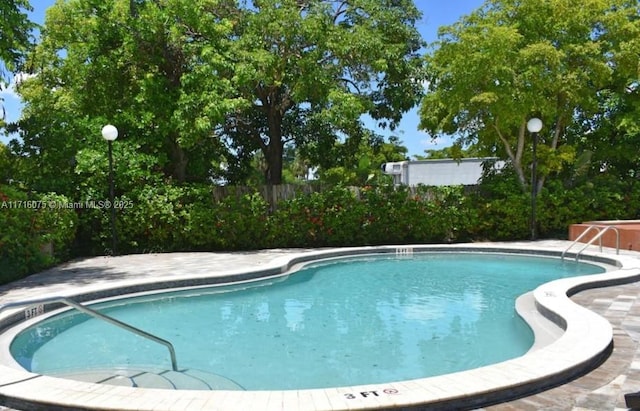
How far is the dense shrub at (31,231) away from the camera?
9.96 metres

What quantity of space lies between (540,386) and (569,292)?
4145 mm

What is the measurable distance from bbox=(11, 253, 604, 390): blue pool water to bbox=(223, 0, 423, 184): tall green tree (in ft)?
20.6

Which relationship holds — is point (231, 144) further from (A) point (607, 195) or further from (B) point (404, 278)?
(A) point (607, 195)

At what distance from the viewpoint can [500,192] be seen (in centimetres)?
1631

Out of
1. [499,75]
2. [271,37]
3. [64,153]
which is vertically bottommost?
[64,153]

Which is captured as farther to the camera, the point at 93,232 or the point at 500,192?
the point at 500,192

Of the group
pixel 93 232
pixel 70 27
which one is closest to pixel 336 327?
pixel 93 232

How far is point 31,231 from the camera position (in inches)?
431

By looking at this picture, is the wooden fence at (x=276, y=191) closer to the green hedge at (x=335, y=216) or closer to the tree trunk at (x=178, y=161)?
the green hedge at (x=335, y=216)

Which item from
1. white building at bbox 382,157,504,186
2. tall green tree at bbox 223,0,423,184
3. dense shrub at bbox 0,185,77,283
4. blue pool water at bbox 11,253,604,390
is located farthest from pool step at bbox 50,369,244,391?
white building at bbox 382,157,504,186

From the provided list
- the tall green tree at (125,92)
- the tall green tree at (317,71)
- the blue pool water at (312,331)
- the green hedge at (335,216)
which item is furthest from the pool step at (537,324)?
the tall green tree at (125,92)

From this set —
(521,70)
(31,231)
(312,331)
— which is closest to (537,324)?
(312,331)

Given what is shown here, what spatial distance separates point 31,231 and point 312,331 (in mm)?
7197

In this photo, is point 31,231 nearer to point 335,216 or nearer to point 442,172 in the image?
point 335,216
